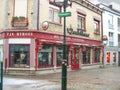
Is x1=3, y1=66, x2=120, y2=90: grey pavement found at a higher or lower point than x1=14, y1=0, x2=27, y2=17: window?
lower

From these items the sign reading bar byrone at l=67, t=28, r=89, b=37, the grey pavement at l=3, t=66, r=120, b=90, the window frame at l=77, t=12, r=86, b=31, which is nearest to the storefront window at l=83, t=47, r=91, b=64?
the sign reading bar byrone at l=67, t=28, r=89, b=37

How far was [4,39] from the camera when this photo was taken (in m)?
26.3

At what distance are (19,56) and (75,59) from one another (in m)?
8.11

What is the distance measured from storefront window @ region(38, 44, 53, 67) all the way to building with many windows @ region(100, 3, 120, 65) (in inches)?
556

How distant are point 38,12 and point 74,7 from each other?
6729 mm

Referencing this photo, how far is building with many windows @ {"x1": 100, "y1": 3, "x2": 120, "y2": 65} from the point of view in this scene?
40781mm

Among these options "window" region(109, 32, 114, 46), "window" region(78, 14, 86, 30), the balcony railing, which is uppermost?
"window" region(78, 14, 86, 30)

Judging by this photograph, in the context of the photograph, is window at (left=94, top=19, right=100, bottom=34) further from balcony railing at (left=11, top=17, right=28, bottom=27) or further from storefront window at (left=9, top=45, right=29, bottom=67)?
storefront window at (left=9, top=45, right=29, bottom=67)

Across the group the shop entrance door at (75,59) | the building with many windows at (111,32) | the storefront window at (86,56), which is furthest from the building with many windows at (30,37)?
the building with many windows at (111,32)

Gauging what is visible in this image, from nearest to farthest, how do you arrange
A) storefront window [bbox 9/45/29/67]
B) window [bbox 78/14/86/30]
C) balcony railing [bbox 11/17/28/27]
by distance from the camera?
storefront window [bbox 9/45/29/67], balcony railing [bbox 11/17/28/27], window [bbox 78/14/86/30]

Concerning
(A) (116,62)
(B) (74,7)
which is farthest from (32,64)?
(A) (116,62)

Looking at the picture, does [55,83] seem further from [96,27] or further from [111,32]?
[111,32]

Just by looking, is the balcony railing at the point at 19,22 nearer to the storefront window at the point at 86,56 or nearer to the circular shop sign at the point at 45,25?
the circular shop sign at the point at 45,25

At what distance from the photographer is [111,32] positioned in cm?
4256
